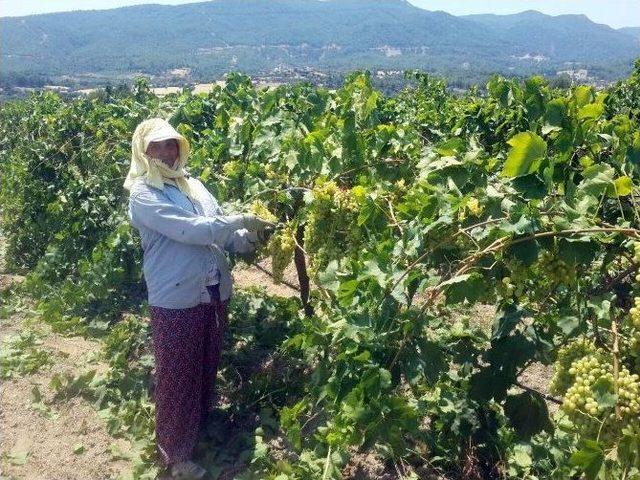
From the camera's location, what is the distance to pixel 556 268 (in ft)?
7.26

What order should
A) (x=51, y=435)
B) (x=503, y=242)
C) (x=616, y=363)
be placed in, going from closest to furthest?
(x=616, y=363) < (x=503, y=242) < (x=51, y=435)

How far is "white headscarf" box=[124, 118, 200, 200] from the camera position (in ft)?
11.7

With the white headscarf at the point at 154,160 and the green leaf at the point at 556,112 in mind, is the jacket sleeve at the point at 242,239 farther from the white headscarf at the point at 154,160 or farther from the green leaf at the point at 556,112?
the green leaf at the point at 556,112

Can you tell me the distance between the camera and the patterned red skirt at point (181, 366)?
12.4 ft

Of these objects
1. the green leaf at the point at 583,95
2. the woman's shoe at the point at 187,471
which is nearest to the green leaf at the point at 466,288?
the green leaf at the point at 583,95

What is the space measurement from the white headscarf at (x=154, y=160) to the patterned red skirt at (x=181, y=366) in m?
0.72

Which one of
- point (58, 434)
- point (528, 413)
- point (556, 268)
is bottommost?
point (58, 434)

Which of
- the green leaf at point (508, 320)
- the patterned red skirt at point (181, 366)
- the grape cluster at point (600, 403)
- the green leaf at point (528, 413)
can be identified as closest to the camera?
the grape cluster at point (600, 403)

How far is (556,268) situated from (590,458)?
27.5 inches

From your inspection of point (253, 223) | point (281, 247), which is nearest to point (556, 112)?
point (281, 247)

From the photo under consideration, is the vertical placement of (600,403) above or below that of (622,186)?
below

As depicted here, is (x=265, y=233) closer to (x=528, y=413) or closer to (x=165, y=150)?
(x=165, y=150)

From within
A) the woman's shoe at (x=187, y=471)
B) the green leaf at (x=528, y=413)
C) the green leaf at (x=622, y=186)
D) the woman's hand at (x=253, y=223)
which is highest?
the green leaf at (x=622, y=186)

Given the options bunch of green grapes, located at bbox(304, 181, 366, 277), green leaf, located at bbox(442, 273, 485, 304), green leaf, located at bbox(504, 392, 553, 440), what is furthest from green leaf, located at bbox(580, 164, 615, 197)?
bunch of green grapes, located at bbox(304, 181, 366, 277)
